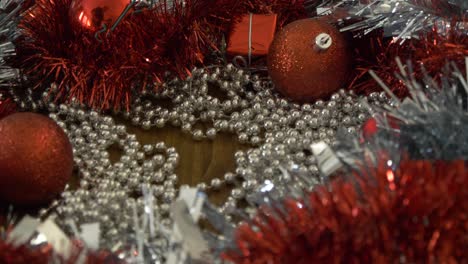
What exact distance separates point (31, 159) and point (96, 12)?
0.24 metres

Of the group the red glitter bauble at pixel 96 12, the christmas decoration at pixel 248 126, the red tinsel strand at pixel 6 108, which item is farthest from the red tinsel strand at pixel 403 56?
the red tinsel strand at pixel 6 108

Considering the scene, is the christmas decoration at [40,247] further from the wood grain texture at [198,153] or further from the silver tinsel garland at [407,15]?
the silver tinsel garland at [407,15]

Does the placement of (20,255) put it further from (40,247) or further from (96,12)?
(96,12)

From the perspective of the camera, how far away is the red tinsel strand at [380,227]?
1.62 feet

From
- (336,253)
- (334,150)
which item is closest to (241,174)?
(334,150)

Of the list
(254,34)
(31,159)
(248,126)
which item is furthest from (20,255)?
(254,34)

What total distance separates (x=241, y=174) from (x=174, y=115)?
150 millimetres

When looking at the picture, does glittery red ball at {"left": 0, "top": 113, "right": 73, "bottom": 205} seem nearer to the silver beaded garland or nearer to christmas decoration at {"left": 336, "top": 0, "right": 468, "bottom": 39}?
the silver beaded garland

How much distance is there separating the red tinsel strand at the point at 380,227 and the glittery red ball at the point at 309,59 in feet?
1.03

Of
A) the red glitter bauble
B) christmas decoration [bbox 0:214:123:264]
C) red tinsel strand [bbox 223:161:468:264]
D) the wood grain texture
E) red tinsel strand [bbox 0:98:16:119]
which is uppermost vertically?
the red glitter bauble

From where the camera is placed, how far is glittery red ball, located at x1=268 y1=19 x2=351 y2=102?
0.81 m

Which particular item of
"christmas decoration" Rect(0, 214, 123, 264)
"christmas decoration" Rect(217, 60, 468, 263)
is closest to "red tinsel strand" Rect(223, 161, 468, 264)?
"christmas decoration" Rect(217, 60, 468, 263)

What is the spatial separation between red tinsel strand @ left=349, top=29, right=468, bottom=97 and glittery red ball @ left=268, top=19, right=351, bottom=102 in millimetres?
32

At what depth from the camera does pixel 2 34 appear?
0.80m
